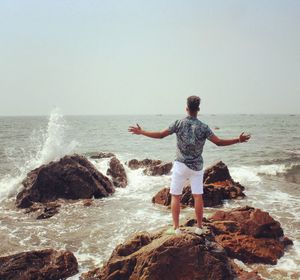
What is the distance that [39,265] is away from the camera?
652 cm

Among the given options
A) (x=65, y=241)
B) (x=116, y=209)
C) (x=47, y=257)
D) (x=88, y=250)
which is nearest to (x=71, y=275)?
(x=47, y=257)

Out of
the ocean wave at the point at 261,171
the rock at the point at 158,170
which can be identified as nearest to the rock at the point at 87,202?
the rock at the point at 158,170

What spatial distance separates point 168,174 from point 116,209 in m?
7.12

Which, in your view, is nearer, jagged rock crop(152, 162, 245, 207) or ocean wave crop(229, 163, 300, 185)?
jagged rock crop(152, 162, 245, 207)

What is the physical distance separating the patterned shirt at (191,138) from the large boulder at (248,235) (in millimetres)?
1748

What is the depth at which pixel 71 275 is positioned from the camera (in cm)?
655

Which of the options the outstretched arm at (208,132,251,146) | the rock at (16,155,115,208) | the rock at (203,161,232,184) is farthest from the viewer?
the rock at (203,161,232,184)

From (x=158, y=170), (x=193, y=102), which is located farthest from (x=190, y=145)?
(x=158, y=170)

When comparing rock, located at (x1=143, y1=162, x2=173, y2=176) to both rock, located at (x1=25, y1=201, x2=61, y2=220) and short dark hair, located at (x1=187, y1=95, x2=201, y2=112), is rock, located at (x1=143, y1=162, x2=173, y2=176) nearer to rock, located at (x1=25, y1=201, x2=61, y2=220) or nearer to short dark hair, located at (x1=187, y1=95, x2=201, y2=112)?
rock, located at (x1=25, y1=201, x2=61, y2=220)

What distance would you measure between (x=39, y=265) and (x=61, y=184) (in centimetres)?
650

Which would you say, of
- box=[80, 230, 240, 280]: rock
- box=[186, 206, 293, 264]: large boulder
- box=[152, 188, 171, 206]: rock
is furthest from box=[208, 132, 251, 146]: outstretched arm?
box=[152, 188, 171, 206]: rock

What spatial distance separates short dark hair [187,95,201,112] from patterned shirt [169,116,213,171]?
0.15 m

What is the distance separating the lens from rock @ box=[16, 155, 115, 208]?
12445 millimetres

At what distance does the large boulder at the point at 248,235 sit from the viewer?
7070mm
